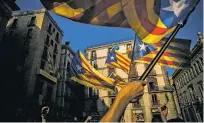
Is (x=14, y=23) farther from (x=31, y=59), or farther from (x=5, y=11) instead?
(x=5, y=11)

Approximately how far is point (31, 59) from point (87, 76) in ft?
41.8

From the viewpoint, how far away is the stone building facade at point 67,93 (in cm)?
2864

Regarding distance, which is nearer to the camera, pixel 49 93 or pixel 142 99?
pixel 49 93

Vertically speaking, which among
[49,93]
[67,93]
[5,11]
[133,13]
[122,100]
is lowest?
[122,100]

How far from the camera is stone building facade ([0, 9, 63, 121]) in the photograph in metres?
21.7

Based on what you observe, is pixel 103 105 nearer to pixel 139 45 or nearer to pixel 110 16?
pixel 139 45

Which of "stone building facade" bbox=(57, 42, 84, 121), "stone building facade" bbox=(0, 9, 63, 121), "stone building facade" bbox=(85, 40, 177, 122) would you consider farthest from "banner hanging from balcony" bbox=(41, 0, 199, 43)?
"stone building facade" bbox=(85, 40, 177, 122)

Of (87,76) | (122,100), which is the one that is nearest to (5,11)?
(87,76)

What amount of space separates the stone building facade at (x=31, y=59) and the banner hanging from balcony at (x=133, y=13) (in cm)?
1862

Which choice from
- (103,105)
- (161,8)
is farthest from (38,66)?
(161,8)

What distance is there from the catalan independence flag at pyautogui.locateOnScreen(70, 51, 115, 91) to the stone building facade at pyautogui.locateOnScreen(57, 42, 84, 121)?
14.0 metres

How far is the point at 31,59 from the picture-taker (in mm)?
24266

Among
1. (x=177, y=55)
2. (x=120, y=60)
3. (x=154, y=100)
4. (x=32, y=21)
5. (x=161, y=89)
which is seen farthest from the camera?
(x=161, y=89)

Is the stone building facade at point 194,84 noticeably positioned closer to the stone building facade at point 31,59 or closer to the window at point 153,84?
the window at point 153,84
